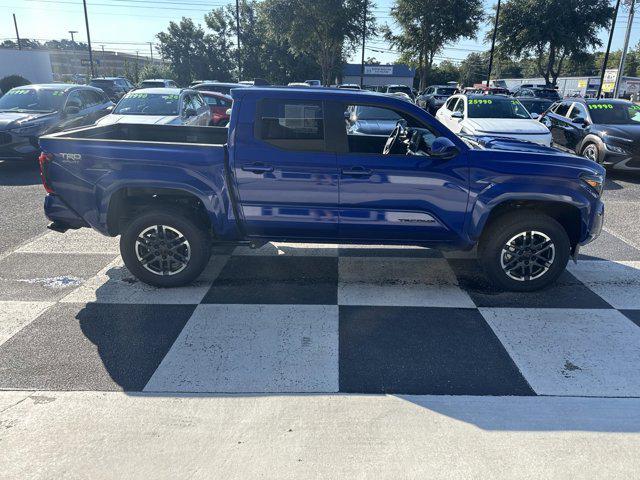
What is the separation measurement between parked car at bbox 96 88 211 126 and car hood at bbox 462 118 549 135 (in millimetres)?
6482

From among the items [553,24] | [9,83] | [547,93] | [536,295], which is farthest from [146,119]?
[553,24]

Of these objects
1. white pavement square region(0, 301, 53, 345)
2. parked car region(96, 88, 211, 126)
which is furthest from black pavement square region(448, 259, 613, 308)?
parked car region(96, 88, 211, 126)

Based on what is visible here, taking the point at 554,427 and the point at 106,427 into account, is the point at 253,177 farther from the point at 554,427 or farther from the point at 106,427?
the point at 554,427

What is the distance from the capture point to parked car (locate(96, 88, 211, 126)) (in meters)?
10.1

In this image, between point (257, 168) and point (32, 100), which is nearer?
point (257, 168)

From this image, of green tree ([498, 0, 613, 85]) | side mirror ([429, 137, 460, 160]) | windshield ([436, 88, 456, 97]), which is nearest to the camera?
side mirror ([429, 137, 460, 160])

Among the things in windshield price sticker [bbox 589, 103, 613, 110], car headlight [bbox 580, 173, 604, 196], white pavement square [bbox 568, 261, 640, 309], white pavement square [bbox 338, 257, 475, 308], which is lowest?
white pavement square [bbox 338, 257, 475, 308]

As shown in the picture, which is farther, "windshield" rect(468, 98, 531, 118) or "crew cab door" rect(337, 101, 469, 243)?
"windshield" rect(468, 98, 531, 118)

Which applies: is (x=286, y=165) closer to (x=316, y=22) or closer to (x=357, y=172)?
(x=357, y=172)

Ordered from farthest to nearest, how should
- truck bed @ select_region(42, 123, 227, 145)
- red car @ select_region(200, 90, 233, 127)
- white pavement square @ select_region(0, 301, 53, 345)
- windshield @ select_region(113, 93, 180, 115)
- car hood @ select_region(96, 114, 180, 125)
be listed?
red car @ select_region(200, 90, 233, 127) < windshield @ select_region(113, 93, 180, 115) < car hood @ select_region(96, 114, 180, 125) < truck bed @ select_region(42, 123, 227, 145) < white pavement square @ select_region(0, 301, 53, 345)

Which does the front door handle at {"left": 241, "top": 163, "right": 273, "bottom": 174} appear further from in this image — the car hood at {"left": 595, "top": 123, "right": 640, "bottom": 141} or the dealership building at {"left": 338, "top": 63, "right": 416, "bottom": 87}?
the dealership building at {"left": 338, "top": 63, "right": 416, "bottom": 87}

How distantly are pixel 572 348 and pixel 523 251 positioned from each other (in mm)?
1138

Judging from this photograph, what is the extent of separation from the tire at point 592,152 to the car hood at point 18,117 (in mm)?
12074

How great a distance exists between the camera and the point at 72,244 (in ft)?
19.8
